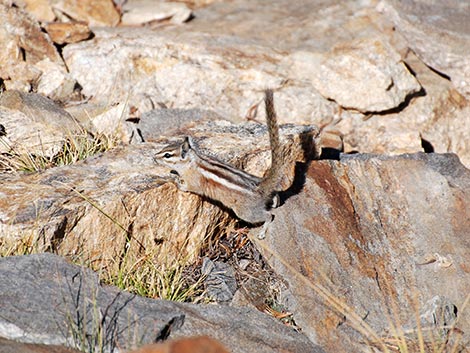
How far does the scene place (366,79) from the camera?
970 centimetres

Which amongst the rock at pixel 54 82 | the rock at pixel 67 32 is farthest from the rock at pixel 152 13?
the rock at pixel 54 82

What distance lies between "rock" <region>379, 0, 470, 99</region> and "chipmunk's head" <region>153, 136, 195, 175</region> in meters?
4.98

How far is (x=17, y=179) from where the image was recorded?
665 centimetres

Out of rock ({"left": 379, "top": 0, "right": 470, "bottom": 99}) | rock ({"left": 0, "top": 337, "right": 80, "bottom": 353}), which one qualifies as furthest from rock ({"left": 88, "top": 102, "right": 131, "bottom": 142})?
rock ({"left": 379, "top": 0, "right": 470, "bottom": 99})

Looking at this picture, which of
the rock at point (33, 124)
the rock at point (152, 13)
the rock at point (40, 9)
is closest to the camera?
the rock at point (33, 124)

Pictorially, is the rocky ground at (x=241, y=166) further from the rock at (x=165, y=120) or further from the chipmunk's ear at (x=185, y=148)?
the chipmunk's ear at (x=185, y=148)

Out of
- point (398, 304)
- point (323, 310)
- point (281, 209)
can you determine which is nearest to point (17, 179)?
point (281, 209)

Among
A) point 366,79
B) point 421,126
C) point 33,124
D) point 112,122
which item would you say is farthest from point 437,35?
point 33,124

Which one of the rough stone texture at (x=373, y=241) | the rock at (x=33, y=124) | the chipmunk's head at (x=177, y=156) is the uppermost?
the chipmunk's head at (x=177, y=156)

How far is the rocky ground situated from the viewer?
17.9 ft

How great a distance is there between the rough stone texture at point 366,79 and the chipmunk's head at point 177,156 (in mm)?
3626

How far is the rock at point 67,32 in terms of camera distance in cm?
982

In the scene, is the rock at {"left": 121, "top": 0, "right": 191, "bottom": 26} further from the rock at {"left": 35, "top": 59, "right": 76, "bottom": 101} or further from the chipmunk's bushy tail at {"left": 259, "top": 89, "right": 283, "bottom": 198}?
the chipmunk's bushy tail at {"left": 259, "top": 89, "right": 283, "bottom": 198}

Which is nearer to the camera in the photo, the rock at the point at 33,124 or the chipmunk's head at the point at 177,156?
the chipmunk's head at the point at 177,156
